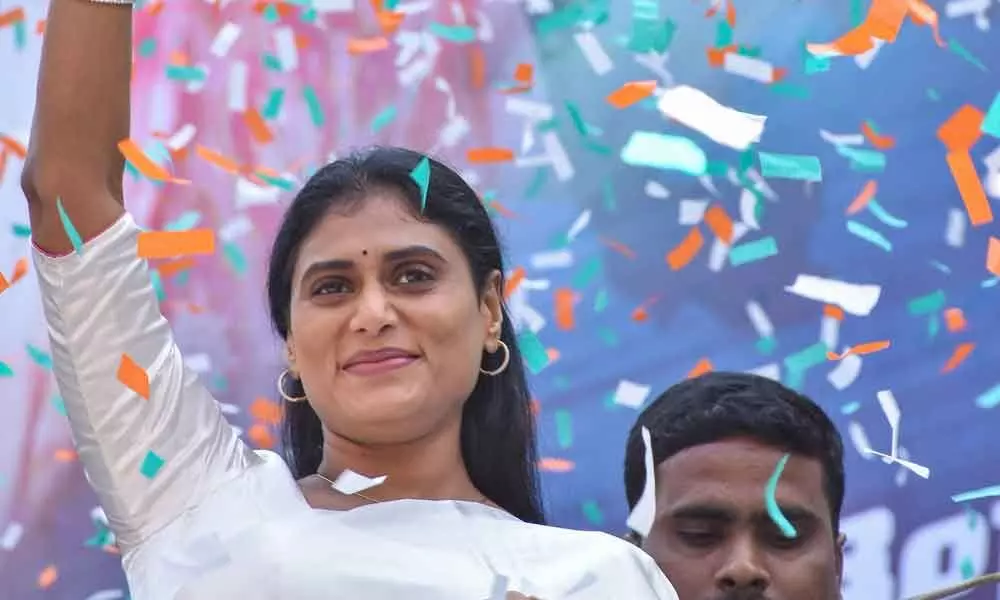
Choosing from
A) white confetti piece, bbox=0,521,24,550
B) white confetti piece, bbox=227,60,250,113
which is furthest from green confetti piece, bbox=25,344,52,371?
white confetti piece, bbox=227,60,250,113

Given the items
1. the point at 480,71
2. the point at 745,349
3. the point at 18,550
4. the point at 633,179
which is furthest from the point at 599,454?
the point at 18,550

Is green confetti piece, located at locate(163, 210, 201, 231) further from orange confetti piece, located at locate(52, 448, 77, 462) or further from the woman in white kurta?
the woman in white kurta

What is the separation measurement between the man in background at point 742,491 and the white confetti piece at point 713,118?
42cm

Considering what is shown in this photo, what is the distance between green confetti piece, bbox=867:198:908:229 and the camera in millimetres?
3012

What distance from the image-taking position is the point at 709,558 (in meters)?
2.39

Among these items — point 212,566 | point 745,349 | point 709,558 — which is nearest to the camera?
point 212,566

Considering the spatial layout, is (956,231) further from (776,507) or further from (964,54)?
(776,507)

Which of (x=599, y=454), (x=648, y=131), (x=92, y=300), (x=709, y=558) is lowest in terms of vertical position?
(x=599, y=454)

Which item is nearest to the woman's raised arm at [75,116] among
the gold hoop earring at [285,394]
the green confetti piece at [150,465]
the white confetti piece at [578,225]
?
the green confetti piece at [150,465]

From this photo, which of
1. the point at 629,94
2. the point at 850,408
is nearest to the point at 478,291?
the point at 629,94

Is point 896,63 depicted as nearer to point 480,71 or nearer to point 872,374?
point 872,374

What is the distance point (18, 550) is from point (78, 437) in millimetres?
874

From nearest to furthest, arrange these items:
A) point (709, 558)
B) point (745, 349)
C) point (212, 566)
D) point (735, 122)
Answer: point (212, 566) < point (709, 558) < point (735, 122) < point (745, 349)

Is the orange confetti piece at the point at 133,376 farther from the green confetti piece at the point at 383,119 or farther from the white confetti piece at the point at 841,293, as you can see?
the white confetti piece at the point at 841,293
